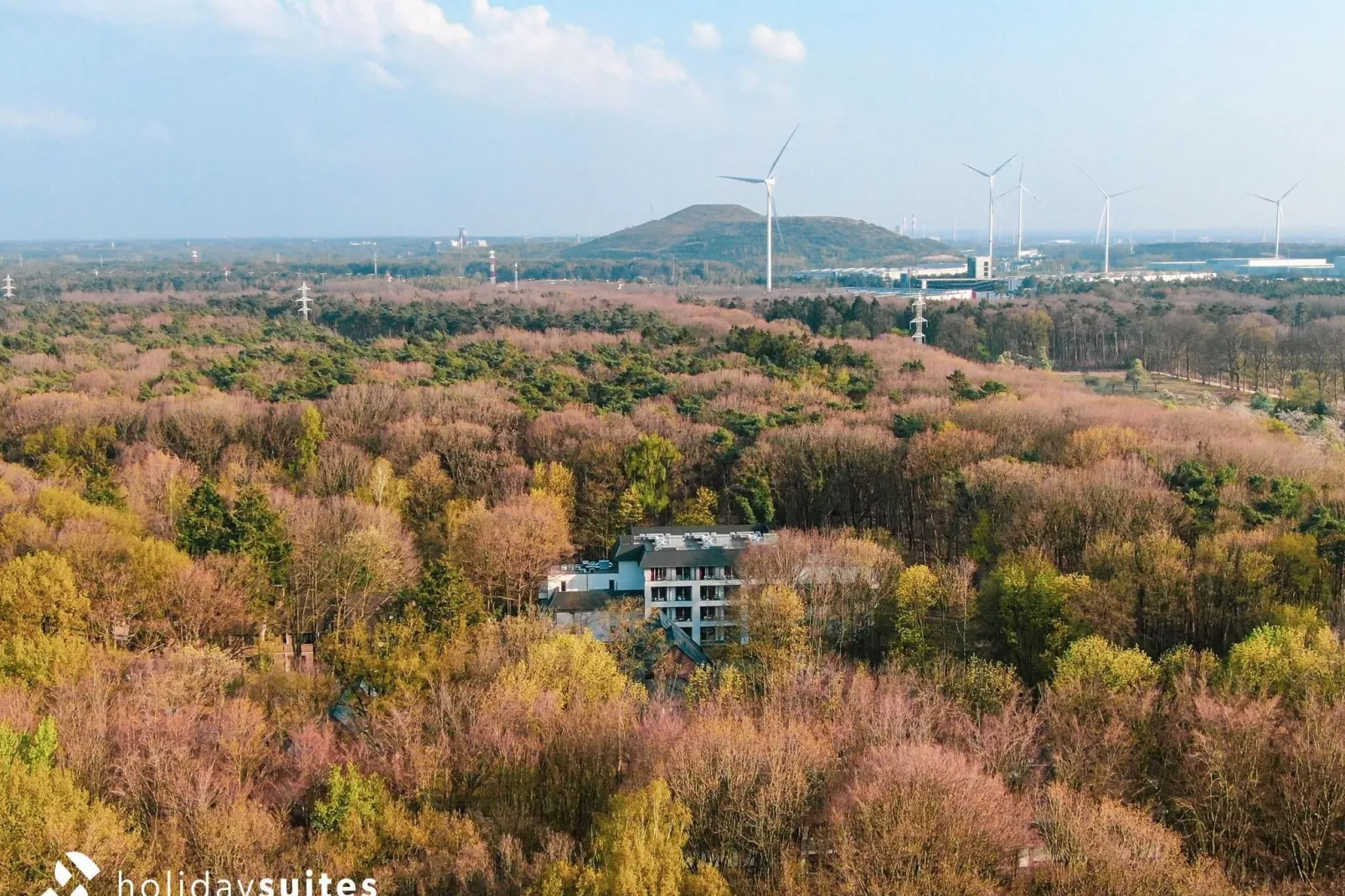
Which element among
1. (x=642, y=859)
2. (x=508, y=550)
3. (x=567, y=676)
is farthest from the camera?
(x=508, y=550)

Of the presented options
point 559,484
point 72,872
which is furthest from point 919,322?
point 72,872

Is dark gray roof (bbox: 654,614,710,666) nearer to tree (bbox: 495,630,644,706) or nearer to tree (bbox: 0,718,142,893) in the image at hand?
tree (bbox: 495,630,644,706)

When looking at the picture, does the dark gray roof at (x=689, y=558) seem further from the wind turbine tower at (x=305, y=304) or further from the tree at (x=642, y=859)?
the wind turbine tower at (x=305, y=304)

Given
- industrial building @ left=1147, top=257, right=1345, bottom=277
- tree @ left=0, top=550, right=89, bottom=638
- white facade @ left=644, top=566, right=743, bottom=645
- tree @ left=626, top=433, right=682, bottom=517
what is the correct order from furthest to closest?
industrial building @ left=1147, top=257, right=1345, bottom=277
tree @ left=626, top=433, right=682, bottom=517
white facade @ left=644, top=566, right=743, bottom=645
tree @ left=0, top=550, right=89, bottom=638

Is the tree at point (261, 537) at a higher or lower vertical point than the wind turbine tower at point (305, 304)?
lower

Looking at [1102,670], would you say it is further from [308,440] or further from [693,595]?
[308,440]

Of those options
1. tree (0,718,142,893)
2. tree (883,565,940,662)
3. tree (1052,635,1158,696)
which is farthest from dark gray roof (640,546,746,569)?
tree (0,718,142,893)

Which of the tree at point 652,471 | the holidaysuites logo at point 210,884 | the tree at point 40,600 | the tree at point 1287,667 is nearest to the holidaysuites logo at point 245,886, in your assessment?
the holidaysuites logo at point 210,884
